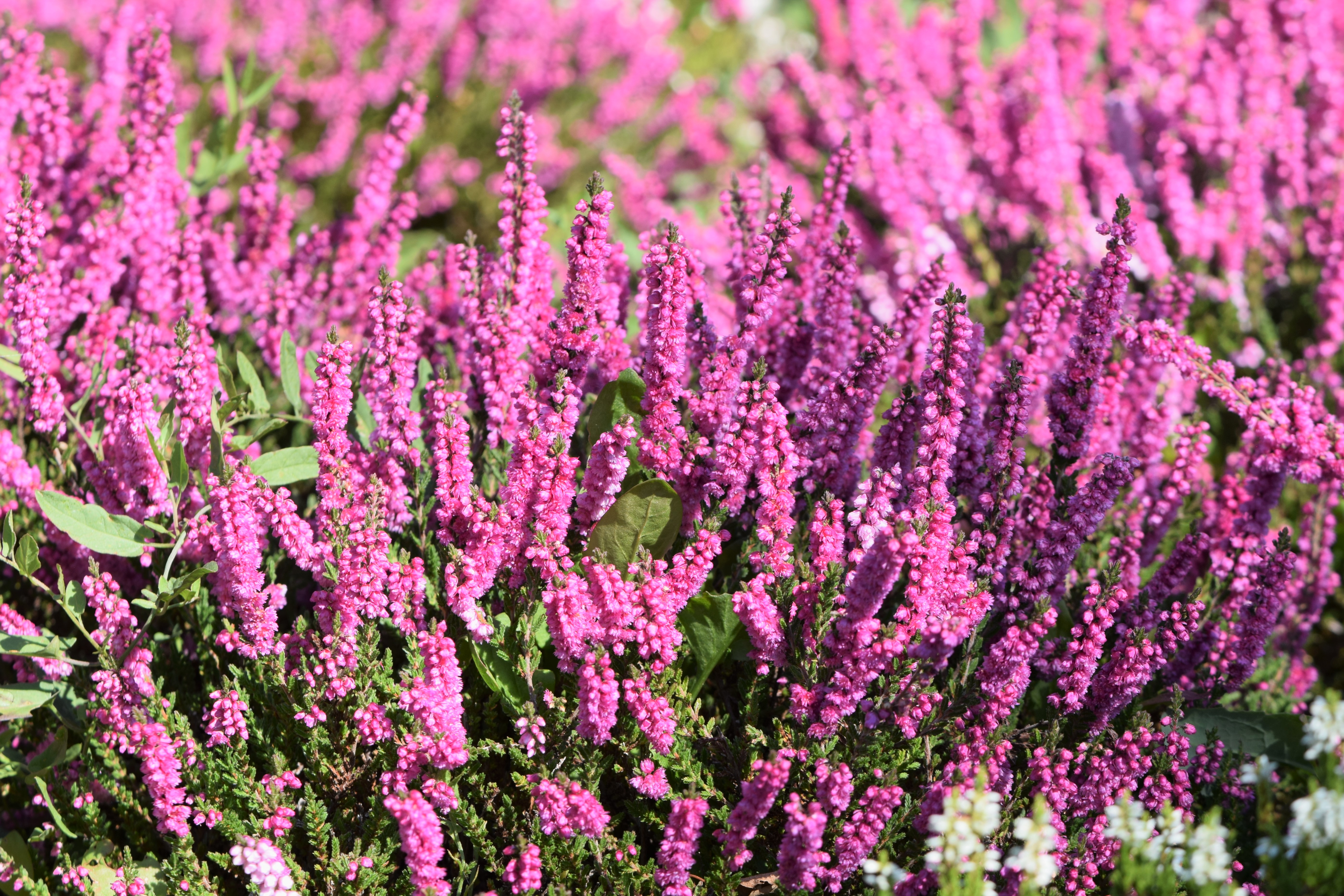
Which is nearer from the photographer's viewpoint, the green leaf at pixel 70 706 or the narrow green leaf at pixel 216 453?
the narrow green leaf at pixel 216 453

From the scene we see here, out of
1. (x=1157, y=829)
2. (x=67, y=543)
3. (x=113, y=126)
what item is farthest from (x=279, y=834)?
(x=113, y=126)

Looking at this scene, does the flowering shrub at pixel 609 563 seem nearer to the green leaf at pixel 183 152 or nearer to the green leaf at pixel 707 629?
the green leaf at pixel 707 629

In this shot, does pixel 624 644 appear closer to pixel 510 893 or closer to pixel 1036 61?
pixel 510 893

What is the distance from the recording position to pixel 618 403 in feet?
11.0

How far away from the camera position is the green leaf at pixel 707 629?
3104 mm

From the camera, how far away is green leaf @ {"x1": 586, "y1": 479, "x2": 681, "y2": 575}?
3008 millimetres

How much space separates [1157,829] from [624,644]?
58.3 inches

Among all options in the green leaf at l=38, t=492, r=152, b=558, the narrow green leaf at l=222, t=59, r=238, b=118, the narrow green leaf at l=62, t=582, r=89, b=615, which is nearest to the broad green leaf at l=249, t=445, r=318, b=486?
the green leaf at l=38, t=492, r=152, b=558

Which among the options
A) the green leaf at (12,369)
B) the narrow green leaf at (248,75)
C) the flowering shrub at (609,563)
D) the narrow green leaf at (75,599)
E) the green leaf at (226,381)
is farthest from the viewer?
the narrow green leaf at (248,75)

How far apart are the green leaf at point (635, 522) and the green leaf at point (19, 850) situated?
180cm

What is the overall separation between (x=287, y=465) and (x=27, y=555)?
697mm

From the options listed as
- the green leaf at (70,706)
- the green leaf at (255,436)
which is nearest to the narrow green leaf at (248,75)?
the green leaf at (255,436)

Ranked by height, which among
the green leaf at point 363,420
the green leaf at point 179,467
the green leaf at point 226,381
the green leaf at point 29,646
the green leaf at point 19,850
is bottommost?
the green leaf at point 19,850

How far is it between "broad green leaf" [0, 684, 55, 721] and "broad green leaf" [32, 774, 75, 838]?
11 cm
